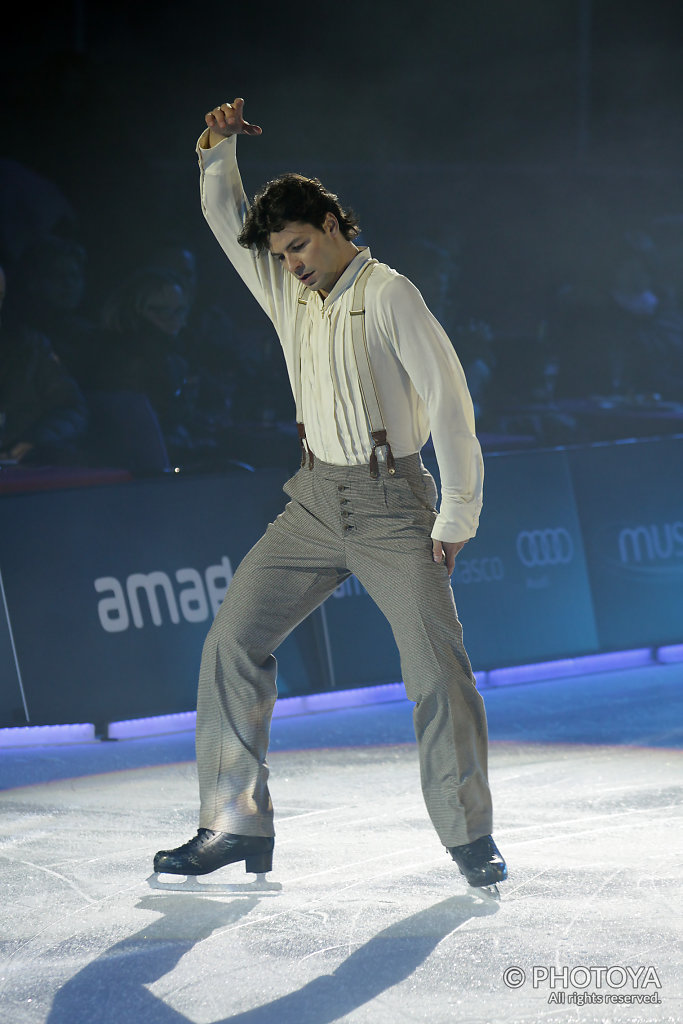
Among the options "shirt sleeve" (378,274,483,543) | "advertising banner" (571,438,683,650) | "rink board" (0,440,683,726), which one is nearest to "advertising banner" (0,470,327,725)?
"rink board" (0,440,683,726)

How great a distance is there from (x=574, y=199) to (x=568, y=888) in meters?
8.91

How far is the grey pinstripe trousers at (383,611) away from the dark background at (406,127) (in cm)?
580

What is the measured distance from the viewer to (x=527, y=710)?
5.36 m

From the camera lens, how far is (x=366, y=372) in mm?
2902

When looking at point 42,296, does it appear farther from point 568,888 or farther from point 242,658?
point 568,888

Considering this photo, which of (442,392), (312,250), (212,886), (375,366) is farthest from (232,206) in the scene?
(212,886)

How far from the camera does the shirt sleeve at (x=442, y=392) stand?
2.83 m

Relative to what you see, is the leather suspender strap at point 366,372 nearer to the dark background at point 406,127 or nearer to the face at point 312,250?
the face at point 312,250

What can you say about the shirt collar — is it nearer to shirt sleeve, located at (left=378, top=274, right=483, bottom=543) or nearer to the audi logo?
shirt sleeve, located at (left=378, top=274, right=483, bottom=543)

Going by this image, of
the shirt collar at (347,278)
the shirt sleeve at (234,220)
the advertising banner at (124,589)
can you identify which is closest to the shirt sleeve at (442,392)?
the shirt collar at (347,278)

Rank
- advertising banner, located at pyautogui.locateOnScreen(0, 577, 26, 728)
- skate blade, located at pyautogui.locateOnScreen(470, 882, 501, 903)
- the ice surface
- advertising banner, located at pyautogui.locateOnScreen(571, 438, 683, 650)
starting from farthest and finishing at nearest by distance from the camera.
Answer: advertising banner, located at pyautogui.locateOnScreen(571, 438, 683, 650)
advertising banner, located at pyautogui.locateOnScreen(0, 577, 26, 728)
skate blade, located at pyautogui.locateOnScreen(470, 882, 501, 903)
the ice surface

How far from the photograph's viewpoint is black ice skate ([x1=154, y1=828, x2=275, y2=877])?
2.99 meters

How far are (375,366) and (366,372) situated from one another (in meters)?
0.03

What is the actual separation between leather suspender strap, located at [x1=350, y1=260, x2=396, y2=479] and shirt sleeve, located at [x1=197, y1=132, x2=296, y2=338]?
0.84ft
